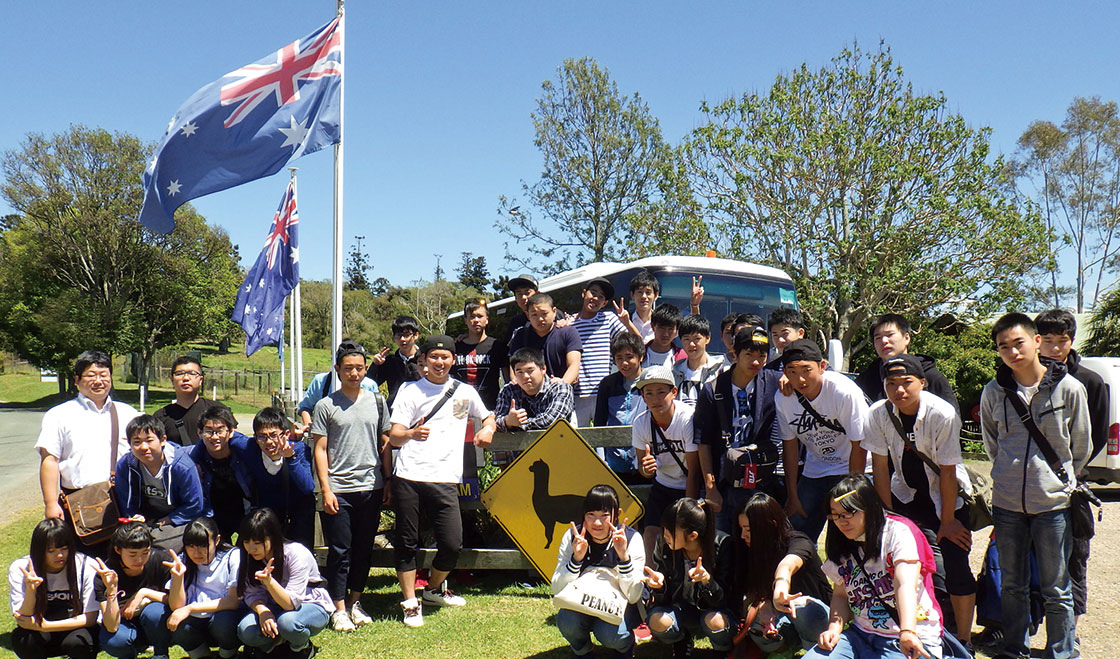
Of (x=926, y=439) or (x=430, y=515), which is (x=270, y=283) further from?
(x=926, y=439)

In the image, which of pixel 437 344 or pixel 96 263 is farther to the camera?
pixel 96 263

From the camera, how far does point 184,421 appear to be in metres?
5.64

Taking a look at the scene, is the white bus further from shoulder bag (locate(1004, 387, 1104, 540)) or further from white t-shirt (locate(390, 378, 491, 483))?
shoulder bag (locate(1004, 387, 1104, 540))

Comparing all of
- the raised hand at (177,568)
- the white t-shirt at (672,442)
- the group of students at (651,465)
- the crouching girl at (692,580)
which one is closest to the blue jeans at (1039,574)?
the group of students at (651,465)

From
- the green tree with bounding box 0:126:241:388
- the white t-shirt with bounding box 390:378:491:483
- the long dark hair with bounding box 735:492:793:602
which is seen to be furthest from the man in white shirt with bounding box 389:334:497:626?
the green tree with bounding box 0:126:241:388

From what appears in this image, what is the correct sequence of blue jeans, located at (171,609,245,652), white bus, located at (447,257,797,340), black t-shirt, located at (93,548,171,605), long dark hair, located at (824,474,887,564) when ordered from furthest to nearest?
white bus, located at (447,257,797,340) → black t-shirt, located at (93,548,171,605) → blue jeans, located at (171,609,245,652) → long dark hair, located at (824,474,887,564)

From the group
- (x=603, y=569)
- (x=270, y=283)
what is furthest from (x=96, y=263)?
(x=603, y=569)

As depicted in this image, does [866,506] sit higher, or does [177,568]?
[866,506]

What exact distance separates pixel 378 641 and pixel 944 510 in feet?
11.7

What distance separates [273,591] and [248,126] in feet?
17.3

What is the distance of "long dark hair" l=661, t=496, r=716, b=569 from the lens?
14.8 ft

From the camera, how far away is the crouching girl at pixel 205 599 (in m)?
4.62

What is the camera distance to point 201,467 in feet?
17.0

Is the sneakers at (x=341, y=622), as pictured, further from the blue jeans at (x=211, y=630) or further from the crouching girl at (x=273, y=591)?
the blue jeans at (x=211, y=630)
